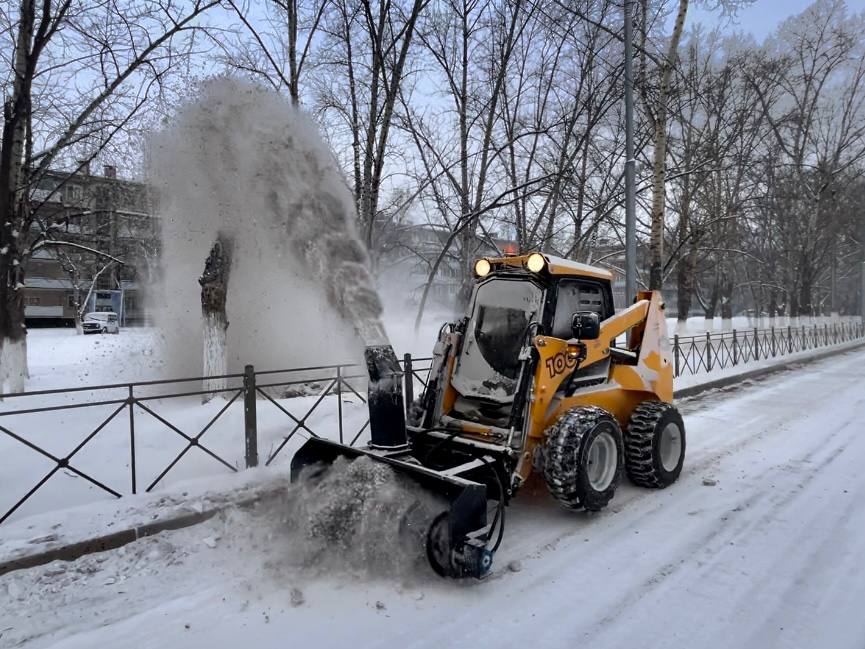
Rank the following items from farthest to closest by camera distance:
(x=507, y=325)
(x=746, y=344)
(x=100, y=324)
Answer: (x=100, y=324) < (x=746, y=344) < (x=507, y=325)

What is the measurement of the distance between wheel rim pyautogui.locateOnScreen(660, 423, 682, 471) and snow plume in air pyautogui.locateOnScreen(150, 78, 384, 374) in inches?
230

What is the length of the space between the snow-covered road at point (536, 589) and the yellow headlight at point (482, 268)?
2230mm

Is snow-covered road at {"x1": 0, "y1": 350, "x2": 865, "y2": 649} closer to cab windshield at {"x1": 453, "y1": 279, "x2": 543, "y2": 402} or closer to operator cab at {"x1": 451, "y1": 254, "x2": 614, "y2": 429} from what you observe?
operator cab at {"x1": 451, "y1": 254, "x2": 614, "y2": 429}

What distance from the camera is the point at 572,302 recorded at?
17.4 feet

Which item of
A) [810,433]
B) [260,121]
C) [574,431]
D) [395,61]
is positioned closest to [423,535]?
[574,431]

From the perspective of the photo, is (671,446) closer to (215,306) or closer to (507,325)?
(507,325)

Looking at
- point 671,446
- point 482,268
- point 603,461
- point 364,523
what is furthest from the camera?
point 671,446

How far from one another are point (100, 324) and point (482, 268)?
35622 millimetres

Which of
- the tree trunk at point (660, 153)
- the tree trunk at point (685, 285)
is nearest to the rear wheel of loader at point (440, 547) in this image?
the tree trunk at point (660, 153)

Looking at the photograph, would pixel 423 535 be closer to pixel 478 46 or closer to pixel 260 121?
pixel 260 121

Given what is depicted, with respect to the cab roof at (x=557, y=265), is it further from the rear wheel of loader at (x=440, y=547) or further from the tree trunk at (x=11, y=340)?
the tree trunk at (x=11, y=340)

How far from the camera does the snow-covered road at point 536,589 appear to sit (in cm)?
321

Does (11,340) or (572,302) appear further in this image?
(11,340)

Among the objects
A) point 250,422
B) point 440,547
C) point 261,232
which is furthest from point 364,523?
point 261,232
